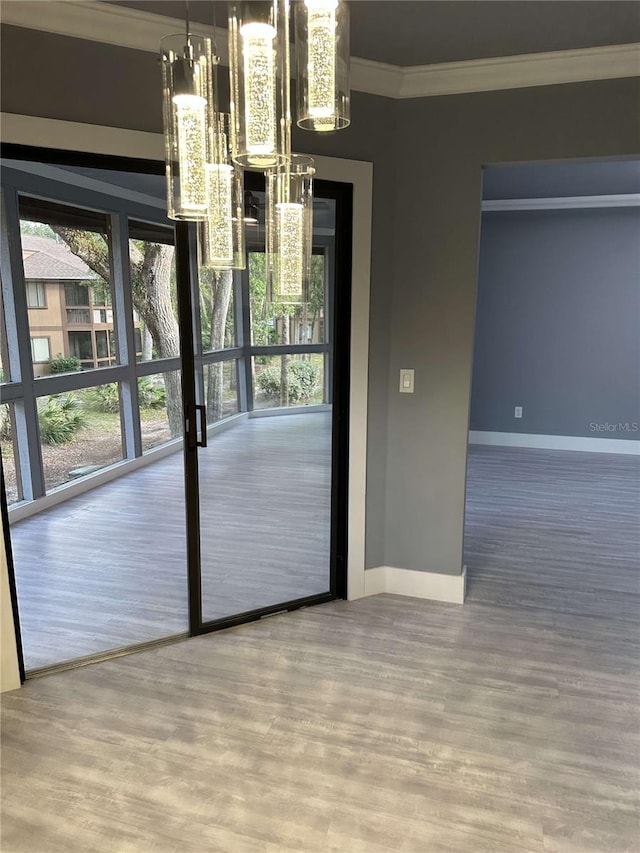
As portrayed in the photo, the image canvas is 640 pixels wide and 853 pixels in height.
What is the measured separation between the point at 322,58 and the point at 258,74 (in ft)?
0.41

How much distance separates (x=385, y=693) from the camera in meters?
2.47

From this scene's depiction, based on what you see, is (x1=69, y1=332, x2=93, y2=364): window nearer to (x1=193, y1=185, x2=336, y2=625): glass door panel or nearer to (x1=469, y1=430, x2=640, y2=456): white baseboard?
(x1=193, y1=185, x2=336, y2=625): glass door panel

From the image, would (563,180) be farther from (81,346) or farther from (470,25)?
(81,346)

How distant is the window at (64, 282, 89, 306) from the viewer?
5.44 meters

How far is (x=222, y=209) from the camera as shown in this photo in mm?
1432

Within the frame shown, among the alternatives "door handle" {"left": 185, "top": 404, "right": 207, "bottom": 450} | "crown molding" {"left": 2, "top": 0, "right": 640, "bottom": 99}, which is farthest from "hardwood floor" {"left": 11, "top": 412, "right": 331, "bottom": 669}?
"crown molding" {"left": 2, "top": 0, "right": 640, "bottom": 99}

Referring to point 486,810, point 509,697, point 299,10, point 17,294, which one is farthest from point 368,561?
point 17,294

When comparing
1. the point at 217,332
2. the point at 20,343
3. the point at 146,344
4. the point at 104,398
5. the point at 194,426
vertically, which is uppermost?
the point at 217,332

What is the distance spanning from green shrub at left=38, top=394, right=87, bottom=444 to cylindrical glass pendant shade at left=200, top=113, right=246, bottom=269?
424 cm

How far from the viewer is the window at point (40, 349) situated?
495 cm

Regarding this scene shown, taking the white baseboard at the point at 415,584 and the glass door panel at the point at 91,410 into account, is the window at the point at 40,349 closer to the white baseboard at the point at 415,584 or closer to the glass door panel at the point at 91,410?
the glass door panel at the point at 91,410

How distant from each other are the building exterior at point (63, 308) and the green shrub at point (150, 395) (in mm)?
499

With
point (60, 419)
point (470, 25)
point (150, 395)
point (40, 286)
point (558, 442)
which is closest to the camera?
point (470, 25)

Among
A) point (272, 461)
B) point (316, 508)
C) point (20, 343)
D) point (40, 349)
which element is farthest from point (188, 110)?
point (40, 349)
